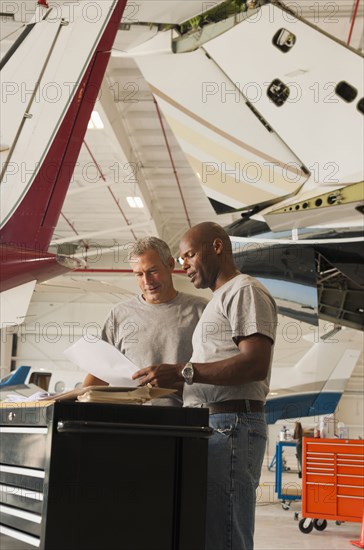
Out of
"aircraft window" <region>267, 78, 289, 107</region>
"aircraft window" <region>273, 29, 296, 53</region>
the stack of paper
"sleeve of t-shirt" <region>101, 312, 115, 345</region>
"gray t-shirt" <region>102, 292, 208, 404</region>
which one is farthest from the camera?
"aircraft window" <region>267, 78, 289, 107</region>

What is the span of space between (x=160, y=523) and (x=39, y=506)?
34 centimetres

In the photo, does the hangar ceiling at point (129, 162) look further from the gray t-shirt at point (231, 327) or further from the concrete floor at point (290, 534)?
the gray t-shirt at point (231, 327)

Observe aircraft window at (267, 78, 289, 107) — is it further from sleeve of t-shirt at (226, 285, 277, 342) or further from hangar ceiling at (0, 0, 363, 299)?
sleeve of t-shirt at (226, 285, 277, 342)

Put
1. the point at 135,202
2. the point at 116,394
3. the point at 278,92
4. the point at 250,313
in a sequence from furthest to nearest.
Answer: the point at 135,202
the point at 278,92
the point at 250,313
the point at 116,394

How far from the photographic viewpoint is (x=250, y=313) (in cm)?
235

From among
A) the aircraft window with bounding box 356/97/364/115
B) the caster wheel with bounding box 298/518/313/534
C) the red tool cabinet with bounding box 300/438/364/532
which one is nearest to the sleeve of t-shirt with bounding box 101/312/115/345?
the aircraft window with bounding box 356/97/364/115

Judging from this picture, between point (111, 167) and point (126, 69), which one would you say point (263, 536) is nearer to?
point (126, 69)

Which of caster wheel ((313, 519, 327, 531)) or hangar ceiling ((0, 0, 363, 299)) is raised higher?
hangar ceiling ((0, 0, 363, 299))

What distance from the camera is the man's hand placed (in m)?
2.22

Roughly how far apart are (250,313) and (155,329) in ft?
1.88

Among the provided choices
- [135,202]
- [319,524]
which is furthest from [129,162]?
[319,524]

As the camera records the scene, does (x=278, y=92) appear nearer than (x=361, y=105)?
No

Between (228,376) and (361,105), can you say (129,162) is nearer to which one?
(361,105)

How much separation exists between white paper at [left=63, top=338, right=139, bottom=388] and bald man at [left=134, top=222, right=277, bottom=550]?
13cm
